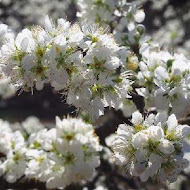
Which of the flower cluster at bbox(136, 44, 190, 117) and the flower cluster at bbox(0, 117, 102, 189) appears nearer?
the flower cluster at bbox(0, 117, 102, 189)

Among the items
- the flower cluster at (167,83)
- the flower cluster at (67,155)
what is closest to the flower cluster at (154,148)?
the flower cluster at (67,155)

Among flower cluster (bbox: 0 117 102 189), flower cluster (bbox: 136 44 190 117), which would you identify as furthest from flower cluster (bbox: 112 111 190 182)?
flower cluster (bbox: 136 44 190 117)

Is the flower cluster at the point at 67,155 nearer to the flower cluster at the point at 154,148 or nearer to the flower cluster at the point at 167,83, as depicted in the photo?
the flower cluster at the point at 154,148

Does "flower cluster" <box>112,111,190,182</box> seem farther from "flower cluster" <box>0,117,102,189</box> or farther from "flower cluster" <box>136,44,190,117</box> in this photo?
"flower cluster" <box>136,44,190,117</box>

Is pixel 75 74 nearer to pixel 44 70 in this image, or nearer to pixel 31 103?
pixel 44 70

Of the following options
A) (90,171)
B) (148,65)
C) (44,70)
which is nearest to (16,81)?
(44,70)

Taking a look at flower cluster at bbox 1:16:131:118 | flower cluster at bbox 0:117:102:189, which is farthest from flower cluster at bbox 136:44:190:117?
flower cluster at bbox 0:117:102:189

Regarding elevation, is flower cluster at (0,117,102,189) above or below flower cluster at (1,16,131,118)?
below
